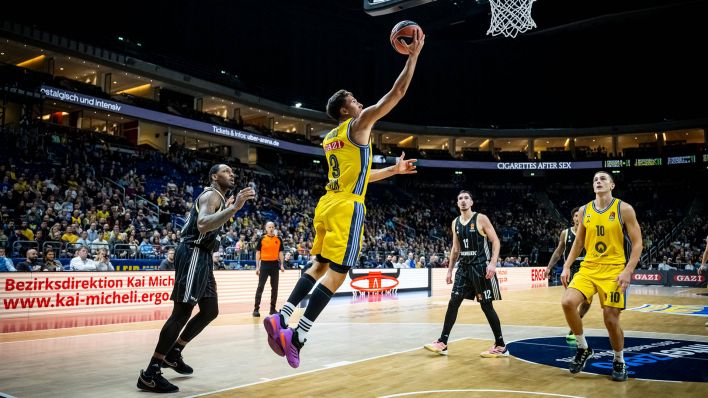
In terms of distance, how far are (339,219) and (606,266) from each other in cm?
319

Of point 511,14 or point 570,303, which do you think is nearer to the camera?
point 570,303

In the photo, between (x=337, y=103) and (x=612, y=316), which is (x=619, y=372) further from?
(x=337, y=103)

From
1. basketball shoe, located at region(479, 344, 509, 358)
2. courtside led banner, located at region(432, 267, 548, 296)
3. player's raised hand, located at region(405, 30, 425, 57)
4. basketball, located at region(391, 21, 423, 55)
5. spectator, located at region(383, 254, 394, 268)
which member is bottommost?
courtside led banner, located at region(432, 267, 548, 296)

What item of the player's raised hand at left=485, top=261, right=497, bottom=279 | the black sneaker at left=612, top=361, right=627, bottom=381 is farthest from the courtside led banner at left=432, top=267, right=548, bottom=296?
the black sneaker at left=612, top=361, right=627, bottom=381

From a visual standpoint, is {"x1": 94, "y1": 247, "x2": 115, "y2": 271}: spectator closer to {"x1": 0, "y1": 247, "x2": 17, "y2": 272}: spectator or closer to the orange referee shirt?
{"x1": 0, "y1": 247, "x2": 17, "y2": 272}: spectator

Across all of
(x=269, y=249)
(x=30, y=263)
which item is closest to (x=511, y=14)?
(x=269, y=249)

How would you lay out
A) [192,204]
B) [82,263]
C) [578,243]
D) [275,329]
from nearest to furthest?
1. [275,329]
2. [578,243]
3. [82,263]
4. [192,204]

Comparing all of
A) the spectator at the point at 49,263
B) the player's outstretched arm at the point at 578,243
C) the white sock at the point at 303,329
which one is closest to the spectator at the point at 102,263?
the spectator at the point at 49,263

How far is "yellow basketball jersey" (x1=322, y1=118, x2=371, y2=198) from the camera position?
14.1 feet

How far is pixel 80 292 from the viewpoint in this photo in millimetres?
12117

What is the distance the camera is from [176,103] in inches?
1253

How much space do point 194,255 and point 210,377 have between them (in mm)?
1296

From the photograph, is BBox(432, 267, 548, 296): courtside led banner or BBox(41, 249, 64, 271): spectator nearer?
BBox(41, 249, 64, 271): spectator

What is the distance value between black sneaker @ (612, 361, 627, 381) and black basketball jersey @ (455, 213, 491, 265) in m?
2.12
